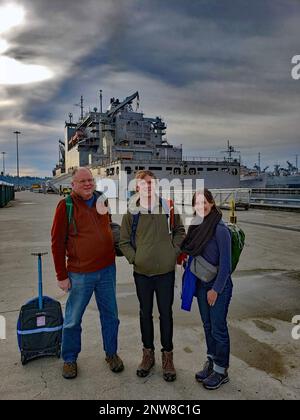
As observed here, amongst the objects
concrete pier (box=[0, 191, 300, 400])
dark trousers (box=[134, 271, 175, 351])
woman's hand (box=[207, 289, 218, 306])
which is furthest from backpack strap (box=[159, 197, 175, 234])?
concrete pier (box=[0, 191, 300, 400])

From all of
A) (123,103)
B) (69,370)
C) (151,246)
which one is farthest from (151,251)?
(123,103)

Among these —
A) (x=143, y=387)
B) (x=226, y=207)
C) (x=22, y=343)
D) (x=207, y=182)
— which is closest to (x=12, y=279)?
(x=22, y=343)

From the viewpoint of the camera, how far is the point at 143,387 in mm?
2875

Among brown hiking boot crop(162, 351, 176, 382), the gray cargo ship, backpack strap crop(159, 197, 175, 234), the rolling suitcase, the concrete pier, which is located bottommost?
the concrete pier

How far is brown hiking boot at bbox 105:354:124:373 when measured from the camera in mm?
3140

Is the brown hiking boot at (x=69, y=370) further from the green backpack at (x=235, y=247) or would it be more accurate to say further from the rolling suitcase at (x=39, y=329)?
the green backpack at (x=235, y=247)

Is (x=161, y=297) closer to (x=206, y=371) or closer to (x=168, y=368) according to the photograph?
(x=168, y=368)

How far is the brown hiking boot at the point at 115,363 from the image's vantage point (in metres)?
3.14

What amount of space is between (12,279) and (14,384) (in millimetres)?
3686

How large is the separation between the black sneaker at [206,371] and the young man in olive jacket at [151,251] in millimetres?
230

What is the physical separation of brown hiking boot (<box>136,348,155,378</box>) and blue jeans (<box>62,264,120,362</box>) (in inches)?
13.1

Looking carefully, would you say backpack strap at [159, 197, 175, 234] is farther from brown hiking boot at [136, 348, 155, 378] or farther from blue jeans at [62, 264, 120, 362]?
brown hiking boot at [136, 348, 155, 378]

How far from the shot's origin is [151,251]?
2.99 metres

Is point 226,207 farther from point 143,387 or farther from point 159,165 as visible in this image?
point 159,165
